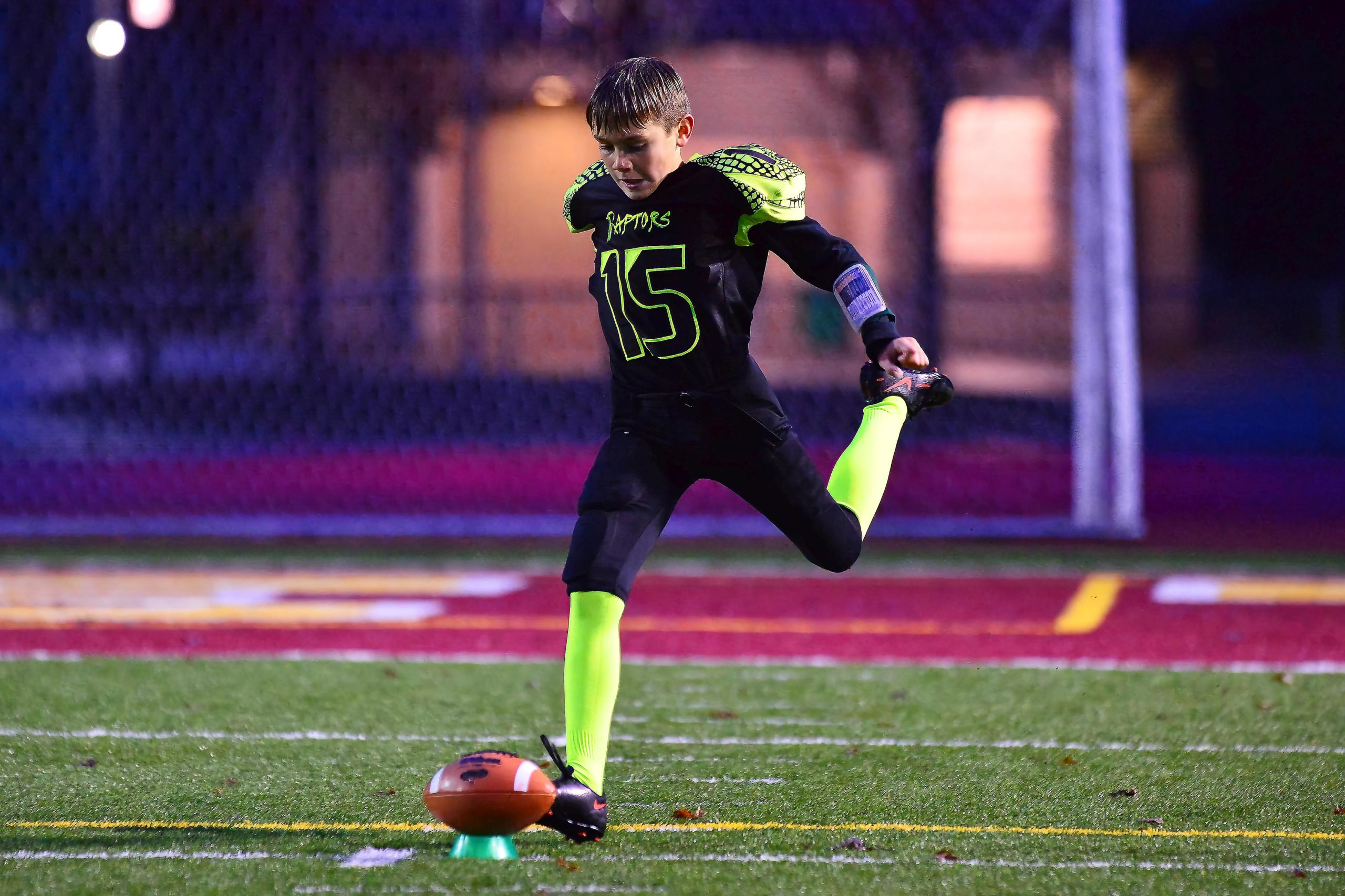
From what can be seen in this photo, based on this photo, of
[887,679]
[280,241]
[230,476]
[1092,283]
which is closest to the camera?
[887,679]

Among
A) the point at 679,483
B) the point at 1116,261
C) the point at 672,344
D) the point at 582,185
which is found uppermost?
the point at 582,185

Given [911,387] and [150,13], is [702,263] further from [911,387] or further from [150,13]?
[150,13]

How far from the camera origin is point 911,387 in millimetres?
4102

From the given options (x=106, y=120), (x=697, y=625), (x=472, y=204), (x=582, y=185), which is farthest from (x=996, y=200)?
(x=582, y=185)

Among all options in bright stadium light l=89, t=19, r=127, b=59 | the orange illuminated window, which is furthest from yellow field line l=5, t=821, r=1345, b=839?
the orange illuminated window

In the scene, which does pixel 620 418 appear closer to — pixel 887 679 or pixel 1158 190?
pixel 887 679

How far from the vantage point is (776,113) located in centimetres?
1784

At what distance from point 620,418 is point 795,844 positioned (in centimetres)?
108

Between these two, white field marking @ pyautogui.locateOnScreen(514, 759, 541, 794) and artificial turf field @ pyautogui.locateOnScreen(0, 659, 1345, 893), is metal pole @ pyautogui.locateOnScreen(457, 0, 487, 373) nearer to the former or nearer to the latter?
artificial turf field @ pyautogui.locateOnScreen(0, 659, 1345, 893)

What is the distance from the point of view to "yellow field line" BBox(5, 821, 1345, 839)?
3.66m

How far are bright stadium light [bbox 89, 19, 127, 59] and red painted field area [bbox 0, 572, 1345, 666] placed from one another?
530 cm

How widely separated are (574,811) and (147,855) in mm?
943

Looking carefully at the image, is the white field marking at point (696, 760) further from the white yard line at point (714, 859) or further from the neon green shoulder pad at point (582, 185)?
the neon green shoulder pad at point (582, 185)

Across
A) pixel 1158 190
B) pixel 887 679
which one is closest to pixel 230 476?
pixel 887 679
